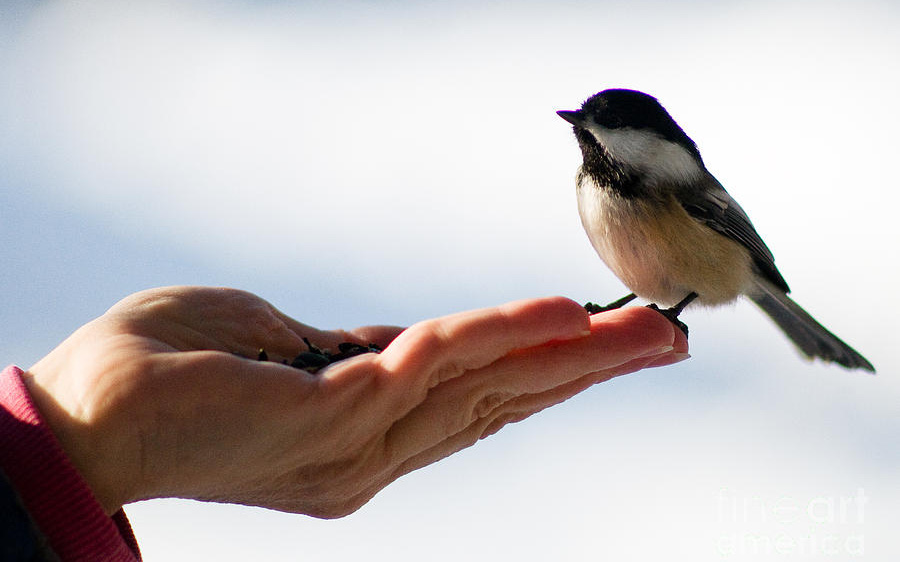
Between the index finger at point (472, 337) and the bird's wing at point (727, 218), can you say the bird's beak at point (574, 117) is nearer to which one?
the bird's wing at point (727, 218)

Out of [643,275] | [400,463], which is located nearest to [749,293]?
[643,275]

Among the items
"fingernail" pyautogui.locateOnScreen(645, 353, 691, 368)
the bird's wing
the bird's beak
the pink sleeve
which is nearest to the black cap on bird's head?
the bird's beak

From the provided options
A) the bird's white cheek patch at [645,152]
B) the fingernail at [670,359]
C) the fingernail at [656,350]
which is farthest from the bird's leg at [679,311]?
the fingernail at [656,350]

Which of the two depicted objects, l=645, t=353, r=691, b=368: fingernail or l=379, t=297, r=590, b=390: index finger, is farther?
l=645, t=353, r=691, b=368: fingernail

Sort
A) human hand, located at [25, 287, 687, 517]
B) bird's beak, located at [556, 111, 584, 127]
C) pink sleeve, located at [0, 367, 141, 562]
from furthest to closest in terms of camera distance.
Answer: bird's beak, located at [556, 111, 584, 127] < human hand, located at [25, 287, 687, 517] < pink sleeve, located at [0, 367, 141, 562]

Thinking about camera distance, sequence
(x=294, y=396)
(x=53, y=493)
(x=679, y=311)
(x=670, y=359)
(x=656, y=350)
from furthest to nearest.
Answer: (x=679, y=311) → (x=670, y=359) → (x=656, y=350) → (x=294, y=396) → (x=53, y=493)

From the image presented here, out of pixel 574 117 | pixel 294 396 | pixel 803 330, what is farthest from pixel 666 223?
pixel 294 396

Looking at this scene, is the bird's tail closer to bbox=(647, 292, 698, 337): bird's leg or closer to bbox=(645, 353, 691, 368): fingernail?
bbox=(647, 292, 698, 337): bird's leg

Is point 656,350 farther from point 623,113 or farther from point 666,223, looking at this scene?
point 623,113
